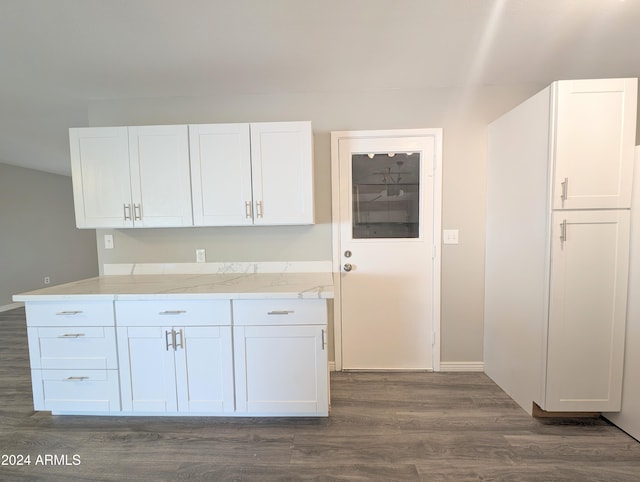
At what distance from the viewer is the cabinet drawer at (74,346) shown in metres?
1.80

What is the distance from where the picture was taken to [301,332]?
5.74 feet

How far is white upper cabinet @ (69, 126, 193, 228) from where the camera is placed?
6.79ft

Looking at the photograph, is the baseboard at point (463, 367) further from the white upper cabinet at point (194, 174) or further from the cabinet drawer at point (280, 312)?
the white upper cabinet at point (194, 174)

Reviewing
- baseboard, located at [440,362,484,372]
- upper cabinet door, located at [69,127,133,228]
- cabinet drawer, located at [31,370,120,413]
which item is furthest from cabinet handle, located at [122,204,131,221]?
baseboard, located at [440,362,484,372]

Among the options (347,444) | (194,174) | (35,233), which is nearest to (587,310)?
(347,444)

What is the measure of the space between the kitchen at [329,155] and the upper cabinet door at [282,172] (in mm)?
288

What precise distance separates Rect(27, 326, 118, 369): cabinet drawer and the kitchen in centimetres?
76

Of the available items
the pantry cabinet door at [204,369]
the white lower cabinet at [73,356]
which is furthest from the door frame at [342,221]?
the white lower cabinet at [73,356]

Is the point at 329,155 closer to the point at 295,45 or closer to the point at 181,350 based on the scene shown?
the point at 295,45

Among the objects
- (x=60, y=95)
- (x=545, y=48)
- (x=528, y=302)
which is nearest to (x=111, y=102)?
(x=60, y=95)

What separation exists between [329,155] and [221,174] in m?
0.89

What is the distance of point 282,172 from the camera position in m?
2.06

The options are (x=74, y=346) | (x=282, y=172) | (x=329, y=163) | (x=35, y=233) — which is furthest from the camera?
(x=35, y=233)

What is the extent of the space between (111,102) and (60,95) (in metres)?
0.39
